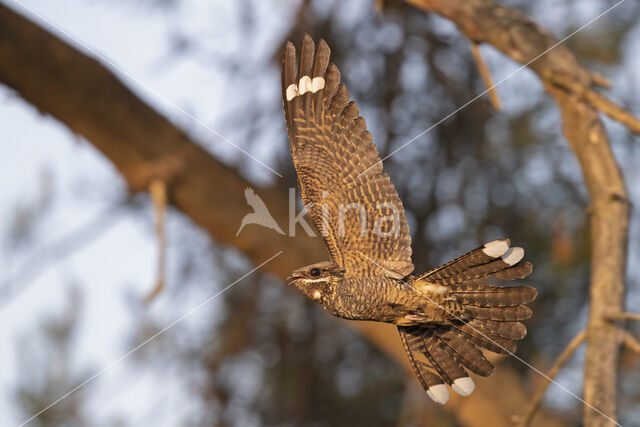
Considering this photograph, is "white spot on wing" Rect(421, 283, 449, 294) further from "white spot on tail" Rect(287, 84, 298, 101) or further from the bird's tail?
"white spot on tail" Rect(287, 84, 298, 101)

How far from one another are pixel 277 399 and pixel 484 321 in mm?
2617

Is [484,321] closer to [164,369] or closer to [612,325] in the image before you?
[612,325]

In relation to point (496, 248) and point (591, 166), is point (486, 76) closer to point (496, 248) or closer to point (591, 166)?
point (591, 166)

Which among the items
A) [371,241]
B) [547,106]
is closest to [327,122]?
[371,241]

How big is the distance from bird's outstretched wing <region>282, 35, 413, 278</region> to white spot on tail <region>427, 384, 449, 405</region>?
18cm

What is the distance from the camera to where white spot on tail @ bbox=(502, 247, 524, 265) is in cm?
92

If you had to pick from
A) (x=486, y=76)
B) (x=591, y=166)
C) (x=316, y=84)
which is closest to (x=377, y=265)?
(x=316, y=84)

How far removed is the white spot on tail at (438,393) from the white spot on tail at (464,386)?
0.06 feet

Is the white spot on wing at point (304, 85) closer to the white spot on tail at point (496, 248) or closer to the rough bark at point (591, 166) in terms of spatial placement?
the white spot on tail at point (496, 248)

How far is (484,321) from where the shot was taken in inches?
37.7

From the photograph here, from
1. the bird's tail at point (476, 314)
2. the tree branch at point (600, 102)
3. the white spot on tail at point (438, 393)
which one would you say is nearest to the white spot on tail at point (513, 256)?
the bird's tail at point (476, 314)

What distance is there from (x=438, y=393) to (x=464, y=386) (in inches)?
2.2

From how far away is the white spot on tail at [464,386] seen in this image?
90 centimetres

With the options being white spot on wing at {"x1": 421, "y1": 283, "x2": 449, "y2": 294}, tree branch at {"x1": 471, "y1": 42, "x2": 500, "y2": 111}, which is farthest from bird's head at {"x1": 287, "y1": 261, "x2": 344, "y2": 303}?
tree branch at {"x1": 471, "y1": 42, "x2": 500, "y2": 111}
